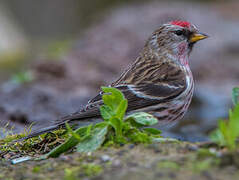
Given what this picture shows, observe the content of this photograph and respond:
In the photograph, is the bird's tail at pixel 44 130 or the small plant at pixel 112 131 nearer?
the small plant at pixel 112 131

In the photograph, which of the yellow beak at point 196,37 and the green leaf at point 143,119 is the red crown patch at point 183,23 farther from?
the green leaf at point 143,119

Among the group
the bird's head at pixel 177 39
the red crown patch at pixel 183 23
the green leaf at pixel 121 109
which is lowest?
the green leaf at pixel 121 109

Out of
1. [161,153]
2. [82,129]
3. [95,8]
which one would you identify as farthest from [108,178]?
[95,8]

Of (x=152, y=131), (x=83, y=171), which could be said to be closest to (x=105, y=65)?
(x=152, y=131)

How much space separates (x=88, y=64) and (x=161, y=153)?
721cm

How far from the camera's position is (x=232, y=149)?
10.3 ft

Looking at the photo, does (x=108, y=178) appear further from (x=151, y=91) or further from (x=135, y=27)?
(x=135, y=27)

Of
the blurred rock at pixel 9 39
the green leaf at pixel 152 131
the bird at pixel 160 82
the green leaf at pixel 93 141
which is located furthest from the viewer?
the blurred rock at pixel 9 39

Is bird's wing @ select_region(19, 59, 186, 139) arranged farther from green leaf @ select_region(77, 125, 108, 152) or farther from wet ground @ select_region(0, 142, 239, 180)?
wet ground @ select_region(0, 142, 239, 180)

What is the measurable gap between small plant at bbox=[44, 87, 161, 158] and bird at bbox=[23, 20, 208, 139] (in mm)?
494

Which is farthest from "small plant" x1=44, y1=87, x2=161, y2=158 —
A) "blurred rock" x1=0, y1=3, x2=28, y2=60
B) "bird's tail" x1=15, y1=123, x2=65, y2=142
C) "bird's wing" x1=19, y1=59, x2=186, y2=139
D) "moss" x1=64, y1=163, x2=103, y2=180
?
"blurred rock" x1=0, y1=3, x2=28, y2=60

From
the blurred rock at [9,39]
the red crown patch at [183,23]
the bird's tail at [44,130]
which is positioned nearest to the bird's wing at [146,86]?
the bird's tail at [44,130]

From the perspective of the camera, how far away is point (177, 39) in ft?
18.2

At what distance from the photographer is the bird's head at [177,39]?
18.0 ft
